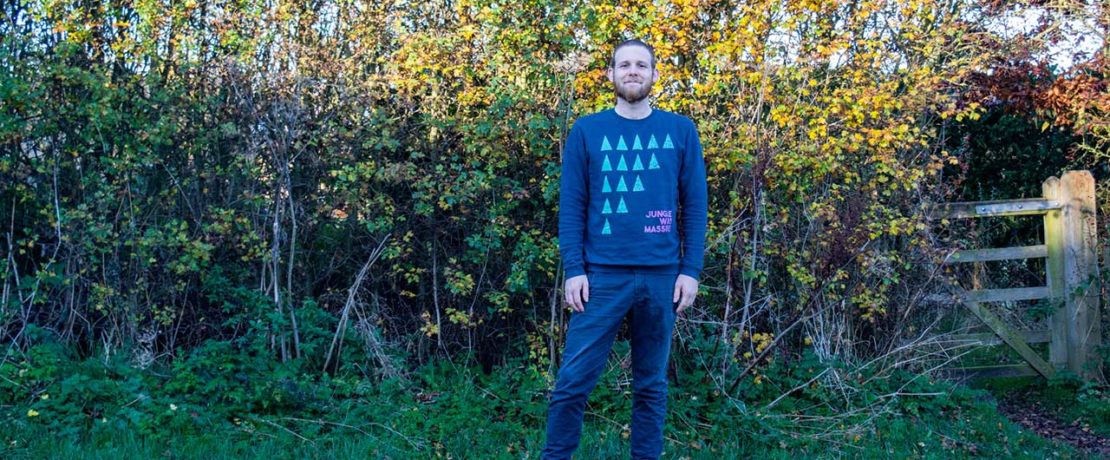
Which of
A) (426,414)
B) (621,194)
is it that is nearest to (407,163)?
(426,414)

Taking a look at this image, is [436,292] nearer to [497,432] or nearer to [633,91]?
[497,432]

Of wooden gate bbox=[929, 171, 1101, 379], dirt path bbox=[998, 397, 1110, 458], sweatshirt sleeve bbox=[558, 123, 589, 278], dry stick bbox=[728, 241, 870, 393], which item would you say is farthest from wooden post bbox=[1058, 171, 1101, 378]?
sweatshirt sleeve bbox=[558, 123, 589, 278]

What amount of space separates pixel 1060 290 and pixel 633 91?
4.31 metres

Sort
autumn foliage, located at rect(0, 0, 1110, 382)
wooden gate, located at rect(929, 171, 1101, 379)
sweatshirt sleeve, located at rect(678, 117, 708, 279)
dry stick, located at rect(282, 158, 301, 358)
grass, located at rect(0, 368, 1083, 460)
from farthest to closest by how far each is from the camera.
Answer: wooden gate, located at rect(929, 171, 1101, 379)
dry stick, located at rect(282, 158, 301, 358)
autumn foliage, located at rect(0, 0, 1110, 382)
grass, located at rect(0, 368, 1083, 460)
sweatshirt sleeve, located at rect(678, 117, 708, 279)

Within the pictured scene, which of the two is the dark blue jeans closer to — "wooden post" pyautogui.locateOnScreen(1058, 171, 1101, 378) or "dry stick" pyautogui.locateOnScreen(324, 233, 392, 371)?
"dry stick" pyautogui.locateOnScreen(324, 233, 392, 371)

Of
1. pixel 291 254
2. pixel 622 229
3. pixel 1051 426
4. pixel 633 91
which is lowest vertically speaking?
pixel 1051 426

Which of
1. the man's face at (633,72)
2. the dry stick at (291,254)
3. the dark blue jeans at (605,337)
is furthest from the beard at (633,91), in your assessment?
the dry stick at (291,254)

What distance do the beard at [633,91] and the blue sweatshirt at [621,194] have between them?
0.08 metres

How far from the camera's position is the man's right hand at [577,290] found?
363cm

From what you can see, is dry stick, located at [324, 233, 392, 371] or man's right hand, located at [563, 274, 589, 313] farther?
dry stick, located at [324, 233, 392, 371]

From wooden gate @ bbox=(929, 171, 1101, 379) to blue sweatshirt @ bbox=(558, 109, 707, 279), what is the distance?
11.4 feet

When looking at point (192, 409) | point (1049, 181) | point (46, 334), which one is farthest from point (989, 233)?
point (46, 334)

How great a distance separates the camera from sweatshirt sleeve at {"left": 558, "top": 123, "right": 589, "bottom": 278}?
3654 millimetres

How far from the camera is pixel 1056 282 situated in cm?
648
